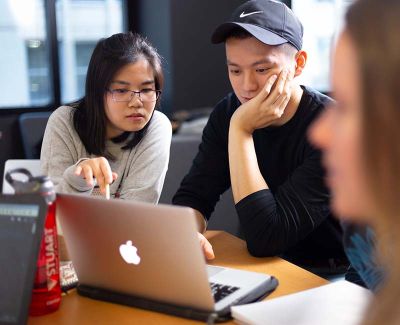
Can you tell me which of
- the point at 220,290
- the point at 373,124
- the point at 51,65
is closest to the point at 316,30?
the point at 51,65

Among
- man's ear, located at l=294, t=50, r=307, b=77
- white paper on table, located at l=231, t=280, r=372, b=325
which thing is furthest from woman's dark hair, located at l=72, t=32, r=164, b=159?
white paper on table, located at l=231, t=280, r=372, b=325

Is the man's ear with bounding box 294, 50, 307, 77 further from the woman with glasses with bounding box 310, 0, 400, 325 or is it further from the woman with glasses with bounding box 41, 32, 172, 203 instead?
the woman with glasses with bounding box 310, 0, 400, 325

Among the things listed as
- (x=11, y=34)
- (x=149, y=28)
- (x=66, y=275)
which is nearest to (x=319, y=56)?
(x=149, y=28)

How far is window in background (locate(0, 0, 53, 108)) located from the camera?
4.57m

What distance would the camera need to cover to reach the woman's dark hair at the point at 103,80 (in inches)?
75.3

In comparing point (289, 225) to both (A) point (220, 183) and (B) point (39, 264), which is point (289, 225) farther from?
(B) point (39, 264)

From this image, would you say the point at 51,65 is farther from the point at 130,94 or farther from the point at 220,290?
the point at 220,290

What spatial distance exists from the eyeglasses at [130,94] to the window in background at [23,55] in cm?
293

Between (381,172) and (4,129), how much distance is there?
4.16 m

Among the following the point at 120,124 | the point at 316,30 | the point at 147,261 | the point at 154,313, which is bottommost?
the point at 154,313

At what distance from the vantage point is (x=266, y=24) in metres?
1.66

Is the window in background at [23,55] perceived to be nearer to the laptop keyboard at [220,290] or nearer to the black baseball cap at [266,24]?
the black baseball cap at [266,24]

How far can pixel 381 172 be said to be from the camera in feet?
1.87

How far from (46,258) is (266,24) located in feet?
3.10
